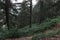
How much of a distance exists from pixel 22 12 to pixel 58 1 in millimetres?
5332

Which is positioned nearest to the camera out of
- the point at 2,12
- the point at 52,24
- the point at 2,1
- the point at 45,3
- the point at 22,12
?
the point at 2,1

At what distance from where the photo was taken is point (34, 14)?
89.2 feet

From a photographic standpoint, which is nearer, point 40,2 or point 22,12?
point 22,12

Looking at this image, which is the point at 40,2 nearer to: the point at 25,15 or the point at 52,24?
the point at 25,15

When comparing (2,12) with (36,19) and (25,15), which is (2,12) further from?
(36,19)

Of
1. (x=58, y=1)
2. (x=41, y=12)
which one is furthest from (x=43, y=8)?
(x=58, y=1)

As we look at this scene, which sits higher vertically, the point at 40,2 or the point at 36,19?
the point at 40,2

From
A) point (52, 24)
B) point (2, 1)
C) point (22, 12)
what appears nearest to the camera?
point (2, 1)

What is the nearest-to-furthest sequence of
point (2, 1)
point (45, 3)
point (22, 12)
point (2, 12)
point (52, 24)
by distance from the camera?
point (2, 1), point (2, 12), point (52, 24), point (22, 12), point (45, 3)

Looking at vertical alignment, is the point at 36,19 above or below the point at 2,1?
below

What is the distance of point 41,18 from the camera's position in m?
26.2

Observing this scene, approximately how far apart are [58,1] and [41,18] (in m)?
3.34

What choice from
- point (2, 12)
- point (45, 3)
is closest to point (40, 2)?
point (45, 3)

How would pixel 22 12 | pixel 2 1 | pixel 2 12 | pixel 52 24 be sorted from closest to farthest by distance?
1. pixel 2 1
2. pixel 2 12
3. pixel 52 24
4. pixel 22 12
